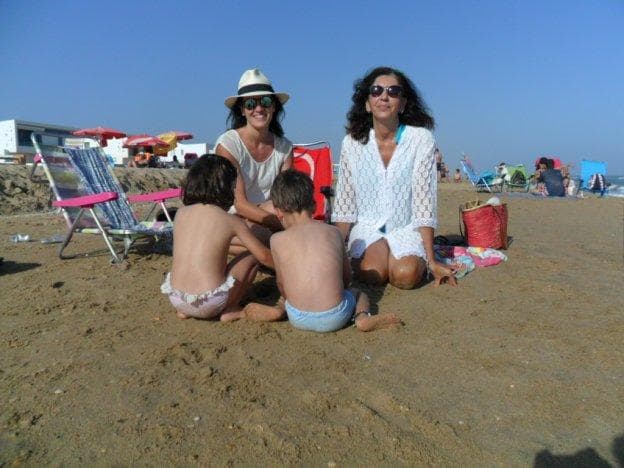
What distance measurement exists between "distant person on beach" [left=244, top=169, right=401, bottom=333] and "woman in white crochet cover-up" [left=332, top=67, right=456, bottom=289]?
3.02ft

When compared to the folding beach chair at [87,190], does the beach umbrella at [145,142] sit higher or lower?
lower

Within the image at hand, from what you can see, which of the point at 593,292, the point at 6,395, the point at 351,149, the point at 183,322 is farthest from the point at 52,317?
the point at 593,292

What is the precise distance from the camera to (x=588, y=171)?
18531mm

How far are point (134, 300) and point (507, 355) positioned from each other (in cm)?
246

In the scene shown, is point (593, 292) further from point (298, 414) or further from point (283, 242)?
point (298, 414)

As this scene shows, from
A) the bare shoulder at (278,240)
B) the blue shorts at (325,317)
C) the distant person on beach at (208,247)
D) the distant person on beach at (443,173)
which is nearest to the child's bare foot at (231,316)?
the distant person on beach at (208,247)

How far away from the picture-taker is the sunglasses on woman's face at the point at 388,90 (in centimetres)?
374

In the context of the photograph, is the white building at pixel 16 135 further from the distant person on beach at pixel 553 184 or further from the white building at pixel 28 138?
the distant person on beach at pixel 553 184

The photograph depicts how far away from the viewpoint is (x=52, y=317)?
3154 mm

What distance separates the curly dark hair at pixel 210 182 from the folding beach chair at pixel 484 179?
14.4 m

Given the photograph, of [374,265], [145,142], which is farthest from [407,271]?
[145,142]

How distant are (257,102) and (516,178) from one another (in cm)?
1478

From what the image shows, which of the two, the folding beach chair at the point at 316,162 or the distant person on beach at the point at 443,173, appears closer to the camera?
the folding beach chair at the point at 316,162

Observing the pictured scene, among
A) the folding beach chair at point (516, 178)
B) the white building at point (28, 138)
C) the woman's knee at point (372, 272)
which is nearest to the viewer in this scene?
the woman's knee at point (372, 272)
